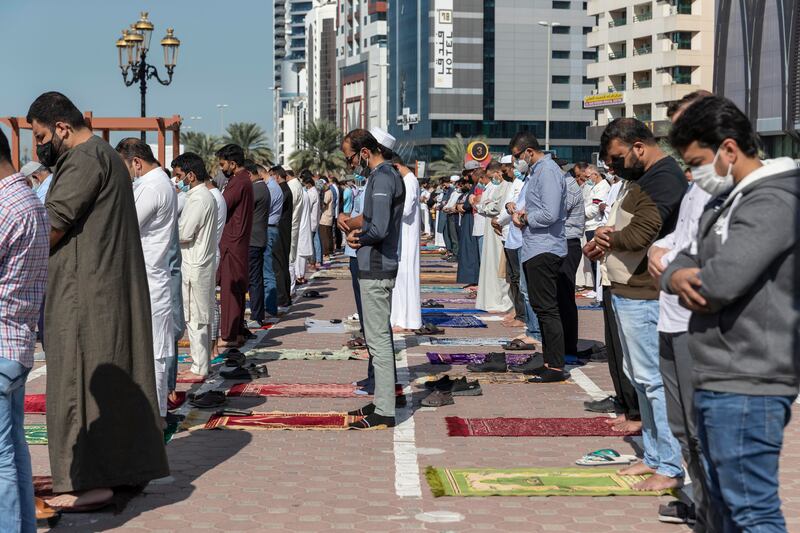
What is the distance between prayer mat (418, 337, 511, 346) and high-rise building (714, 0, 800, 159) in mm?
56308

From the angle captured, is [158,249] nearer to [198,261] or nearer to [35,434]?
[35,434]

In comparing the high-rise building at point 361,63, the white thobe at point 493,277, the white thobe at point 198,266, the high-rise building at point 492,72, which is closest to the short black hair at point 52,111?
the white thobe at point 198,266

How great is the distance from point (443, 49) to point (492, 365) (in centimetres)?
12238

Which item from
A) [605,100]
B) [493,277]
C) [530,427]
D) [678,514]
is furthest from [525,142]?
[605,100]

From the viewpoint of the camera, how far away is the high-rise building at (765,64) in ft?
232

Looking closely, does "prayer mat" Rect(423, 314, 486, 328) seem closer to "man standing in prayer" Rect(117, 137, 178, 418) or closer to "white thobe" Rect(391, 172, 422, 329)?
"white thobe" Rect(391, 172, 422, 329)

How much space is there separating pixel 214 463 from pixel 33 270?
278 centimetres

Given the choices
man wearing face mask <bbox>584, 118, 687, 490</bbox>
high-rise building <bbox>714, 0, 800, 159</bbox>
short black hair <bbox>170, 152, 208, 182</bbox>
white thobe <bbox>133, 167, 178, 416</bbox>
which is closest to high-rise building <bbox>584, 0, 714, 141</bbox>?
high-rise building <bbox>714, 0, 800, 159</bbox>

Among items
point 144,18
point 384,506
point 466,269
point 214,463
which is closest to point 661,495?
point 384,506

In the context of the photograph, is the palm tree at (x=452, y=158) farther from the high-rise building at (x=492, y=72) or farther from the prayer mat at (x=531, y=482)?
the prayer mat at (x=531, y=482)

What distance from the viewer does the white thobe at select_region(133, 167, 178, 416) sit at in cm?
824

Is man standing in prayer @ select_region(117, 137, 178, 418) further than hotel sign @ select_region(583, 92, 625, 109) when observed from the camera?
No

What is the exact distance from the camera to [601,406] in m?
9.47

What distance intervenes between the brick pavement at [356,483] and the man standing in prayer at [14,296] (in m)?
1.17
